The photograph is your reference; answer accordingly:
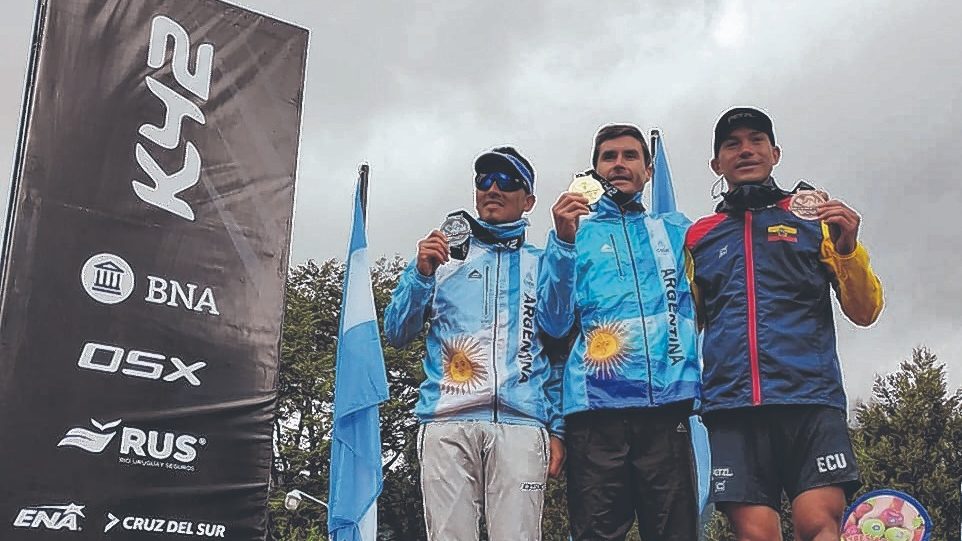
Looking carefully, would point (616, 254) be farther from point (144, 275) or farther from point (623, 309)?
A: point (144, 275)

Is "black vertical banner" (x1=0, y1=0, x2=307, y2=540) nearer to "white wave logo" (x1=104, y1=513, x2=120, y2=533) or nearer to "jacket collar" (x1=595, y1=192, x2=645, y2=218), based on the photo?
"white wave logo" (x1=104, y1=513, x2=120, y2=533)

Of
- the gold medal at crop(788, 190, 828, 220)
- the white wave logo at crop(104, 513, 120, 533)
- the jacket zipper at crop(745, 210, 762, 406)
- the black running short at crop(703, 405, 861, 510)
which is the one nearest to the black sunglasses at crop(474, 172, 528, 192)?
the jacket zipper at crop(745, 210, 762, 406)

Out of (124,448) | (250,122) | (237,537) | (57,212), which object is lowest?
(237,537)

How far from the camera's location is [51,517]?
4.94 metres

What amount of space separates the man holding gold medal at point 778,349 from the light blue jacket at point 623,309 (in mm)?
241

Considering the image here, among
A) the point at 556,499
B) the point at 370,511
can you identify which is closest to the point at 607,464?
the point at 370,511

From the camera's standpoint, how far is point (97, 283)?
5312 millimetres

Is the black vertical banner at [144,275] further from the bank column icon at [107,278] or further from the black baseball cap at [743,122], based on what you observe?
the black baseball cap at [743,122]

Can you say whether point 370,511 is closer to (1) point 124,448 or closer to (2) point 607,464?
(1) point 124,448

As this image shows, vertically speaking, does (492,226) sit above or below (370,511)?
above

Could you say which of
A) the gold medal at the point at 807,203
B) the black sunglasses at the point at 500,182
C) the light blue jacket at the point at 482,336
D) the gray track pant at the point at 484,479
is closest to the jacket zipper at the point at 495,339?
the light blue jacket at the point at 482,336

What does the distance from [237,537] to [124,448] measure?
90 centimetres

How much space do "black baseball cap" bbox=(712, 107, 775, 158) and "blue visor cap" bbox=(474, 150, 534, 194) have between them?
3.25ft

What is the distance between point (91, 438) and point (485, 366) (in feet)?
7.67
